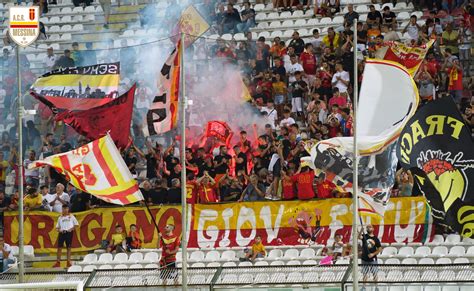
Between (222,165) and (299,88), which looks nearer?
(222,165)

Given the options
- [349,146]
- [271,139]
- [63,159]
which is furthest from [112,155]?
[271,139]

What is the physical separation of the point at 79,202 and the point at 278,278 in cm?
837

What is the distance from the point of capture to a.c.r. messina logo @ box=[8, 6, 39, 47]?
32938 millimetres

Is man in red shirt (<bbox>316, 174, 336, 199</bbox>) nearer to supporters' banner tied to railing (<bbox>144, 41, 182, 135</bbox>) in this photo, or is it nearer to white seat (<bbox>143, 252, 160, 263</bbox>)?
white seat (<bbox>143, 252, 160, 263</bbox>)

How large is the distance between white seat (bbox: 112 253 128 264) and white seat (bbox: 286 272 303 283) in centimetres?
575

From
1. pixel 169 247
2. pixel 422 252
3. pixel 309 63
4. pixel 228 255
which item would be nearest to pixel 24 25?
pixel 169 247

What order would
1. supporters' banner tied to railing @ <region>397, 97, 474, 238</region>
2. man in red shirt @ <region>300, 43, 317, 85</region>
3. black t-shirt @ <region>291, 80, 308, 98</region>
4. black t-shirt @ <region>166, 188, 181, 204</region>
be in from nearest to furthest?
supporters' banner tied to railing @ <region>397, 97, 474, 238</region> < black t-shirt @ <region>166, 188, 181, 204</region> < black t-shirt @ <region>291, 80, 308, 98</region> < man in red shirt @ <region>300, 43, 317, 85</region>

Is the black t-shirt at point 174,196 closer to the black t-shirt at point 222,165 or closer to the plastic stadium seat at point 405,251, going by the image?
the black t-shirt at point 222,165

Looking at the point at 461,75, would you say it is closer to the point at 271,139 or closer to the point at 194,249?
the point at 271,139

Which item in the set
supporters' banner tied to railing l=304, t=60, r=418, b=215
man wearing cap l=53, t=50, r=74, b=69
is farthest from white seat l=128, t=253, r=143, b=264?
man wearing cap l=53, t=50, r=74, b=69

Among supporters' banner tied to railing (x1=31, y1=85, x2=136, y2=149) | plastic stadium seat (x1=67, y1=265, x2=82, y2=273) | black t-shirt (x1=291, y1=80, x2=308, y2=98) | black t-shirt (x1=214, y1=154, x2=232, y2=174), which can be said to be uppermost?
black t-shirt (x1=291, y1=80, x2=308, y2=98)

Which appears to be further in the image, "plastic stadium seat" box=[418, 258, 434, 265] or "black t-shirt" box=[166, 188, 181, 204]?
"black t-shirt" box=[166, 188, 181, 204]

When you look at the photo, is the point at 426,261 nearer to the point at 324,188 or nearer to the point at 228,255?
the point at 324,188

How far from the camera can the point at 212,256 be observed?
36.2 m
